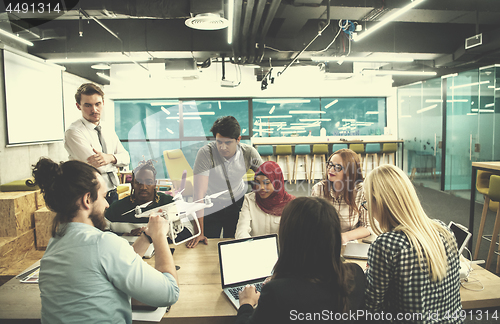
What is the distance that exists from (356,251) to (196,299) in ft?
3.22

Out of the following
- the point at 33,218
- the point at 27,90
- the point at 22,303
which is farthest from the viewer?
the point at 27,90

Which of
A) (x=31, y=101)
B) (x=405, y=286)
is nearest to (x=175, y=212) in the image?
(x=405, y=286)

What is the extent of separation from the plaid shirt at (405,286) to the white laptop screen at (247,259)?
52 cm

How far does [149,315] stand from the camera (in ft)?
4.10

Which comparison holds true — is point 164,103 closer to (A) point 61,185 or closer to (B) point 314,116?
(B) point 314,116

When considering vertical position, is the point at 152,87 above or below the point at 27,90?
above

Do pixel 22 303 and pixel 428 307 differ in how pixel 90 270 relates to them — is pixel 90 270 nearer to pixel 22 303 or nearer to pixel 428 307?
pixel 22 303

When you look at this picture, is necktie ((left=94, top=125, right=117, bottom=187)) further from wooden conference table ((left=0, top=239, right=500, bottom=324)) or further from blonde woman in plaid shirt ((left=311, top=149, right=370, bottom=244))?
blonde woman in plaid shirt ((left=311, top=149, right=370, bottom=244))

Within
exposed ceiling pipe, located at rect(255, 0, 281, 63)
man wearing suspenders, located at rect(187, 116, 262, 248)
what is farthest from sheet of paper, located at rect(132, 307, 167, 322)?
exposed ceiling pipe, located at rect(255, 0, 281, 63)

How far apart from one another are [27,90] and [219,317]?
17.2 ft

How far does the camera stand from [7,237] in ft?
10.3

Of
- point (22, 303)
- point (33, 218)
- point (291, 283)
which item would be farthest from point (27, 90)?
Answer: point (291, 283)

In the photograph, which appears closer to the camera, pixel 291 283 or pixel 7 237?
pixel 291 283

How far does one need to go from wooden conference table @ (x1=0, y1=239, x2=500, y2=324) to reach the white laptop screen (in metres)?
0.10
